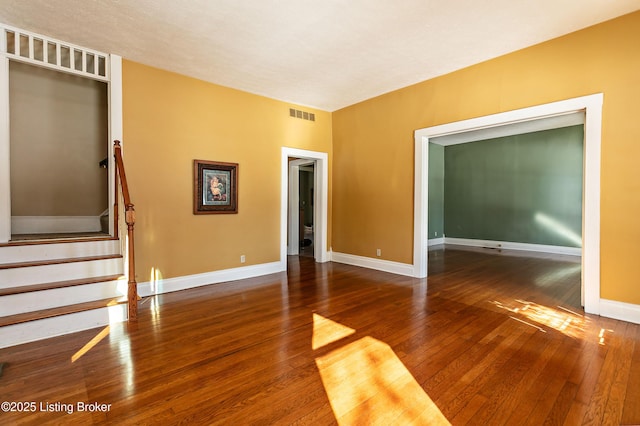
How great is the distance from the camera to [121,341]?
2883mm

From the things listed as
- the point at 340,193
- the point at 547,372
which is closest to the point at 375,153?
the point at 340,193

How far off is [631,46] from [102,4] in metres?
5.56

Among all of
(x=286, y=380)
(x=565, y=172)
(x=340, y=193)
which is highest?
(x=565, y=172)

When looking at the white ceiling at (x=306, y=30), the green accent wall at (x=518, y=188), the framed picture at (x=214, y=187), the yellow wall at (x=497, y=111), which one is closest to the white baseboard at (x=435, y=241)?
the green accent wall at (x=518, y=188)

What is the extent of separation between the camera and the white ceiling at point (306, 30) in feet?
10.3

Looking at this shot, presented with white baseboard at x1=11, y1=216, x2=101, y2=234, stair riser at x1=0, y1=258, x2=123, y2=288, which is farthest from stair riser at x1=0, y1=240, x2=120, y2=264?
white baseboard at x1=11, y1=216, x2=101, y2=234

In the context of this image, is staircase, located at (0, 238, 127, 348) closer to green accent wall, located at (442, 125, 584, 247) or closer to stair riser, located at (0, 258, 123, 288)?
stair riser, located at (0, 258, 123, 288)

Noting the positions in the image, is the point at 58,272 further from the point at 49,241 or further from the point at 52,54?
the point at 52,54

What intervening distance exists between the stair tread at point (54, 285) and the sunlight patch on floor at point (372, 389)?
8.65 feet

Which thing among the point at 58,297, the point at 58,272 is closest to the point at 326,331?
the point at 58,297

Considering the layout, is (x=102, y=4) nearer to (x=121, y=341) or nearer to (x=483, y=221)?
(x=121, y=341)

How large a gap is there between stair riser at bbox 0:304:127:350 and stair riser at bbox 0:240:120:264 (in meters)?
0.82

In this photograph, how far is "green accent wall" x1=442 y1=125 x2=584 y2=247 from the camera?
7941mm

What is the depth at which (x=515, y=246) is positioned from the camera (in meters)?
8.85
